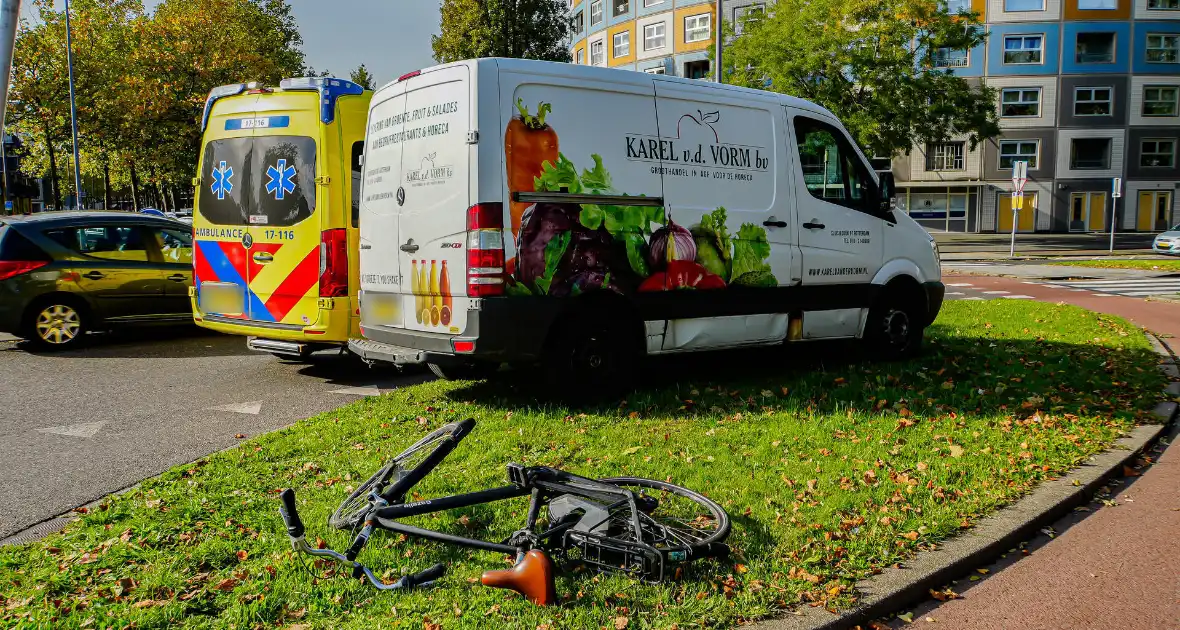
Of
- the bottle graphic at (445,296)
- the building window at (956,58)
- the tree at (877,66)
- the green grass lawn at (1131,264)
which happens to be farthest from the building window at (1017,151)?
the bottle graphic at (445,296)

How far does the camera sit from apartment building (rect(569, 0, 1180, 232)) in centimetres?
4669

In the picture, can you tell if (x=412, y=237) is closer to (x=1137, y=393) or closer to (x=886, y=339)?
(x=886, y=339)

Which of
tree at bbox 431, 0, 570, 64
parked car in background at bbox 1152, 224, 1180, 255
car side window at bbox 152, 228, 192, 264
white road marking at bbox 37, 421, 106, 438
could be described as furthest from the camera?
tree at bbox 431, 0, 570, 64

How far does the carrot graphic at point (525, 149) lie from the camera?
242 inches

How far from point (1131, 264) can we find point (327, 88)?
2419 centimetres

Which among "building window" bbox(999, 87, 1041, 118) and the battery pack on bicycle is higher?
"building window" bbox(999, 87, 1041, 118)

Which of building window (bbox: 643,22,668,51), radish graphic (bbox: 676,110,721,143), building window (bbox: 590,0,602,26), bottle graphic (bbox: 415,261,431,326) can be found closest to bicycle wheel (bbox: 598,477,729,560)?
bottle graphic (bbox: 415,261,431,326)

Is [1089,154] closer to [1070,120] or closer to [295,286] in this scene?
[1070,120]

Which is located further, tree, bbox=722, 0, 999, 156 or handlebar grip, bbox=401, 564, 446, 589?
tree, bbox=722, 0, 999, 156

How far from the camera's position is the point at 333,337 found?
26.5 ft

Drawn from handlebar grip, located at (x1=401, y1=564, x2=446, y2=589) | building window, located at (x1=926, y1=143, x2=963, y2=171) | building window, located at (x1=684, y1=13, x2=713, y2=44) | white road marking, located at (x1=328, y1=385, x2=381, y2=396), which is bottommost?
white road marking, located at (x1=328, y1=385, x2=381, y2=396)

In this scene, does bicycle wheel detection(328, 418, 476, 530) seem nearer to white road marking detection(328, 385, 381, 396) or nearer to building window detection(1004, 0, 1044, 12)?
white road marking detection(328, 385, 381, 396)

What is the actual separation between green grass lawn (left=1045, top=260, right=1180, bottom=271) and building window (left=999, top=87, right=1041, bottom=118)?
2360cm

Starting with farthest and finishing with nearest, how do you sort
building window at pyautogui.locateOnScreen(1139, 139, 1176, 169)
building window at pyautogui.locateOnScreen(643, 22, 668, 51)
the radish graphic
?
building window at pyautogui.locateOnScreen(643, 22, 668, 51) → building window at pyautogui.locateOnScreen(1139, 139, 1176, 169) → the radish graphic
